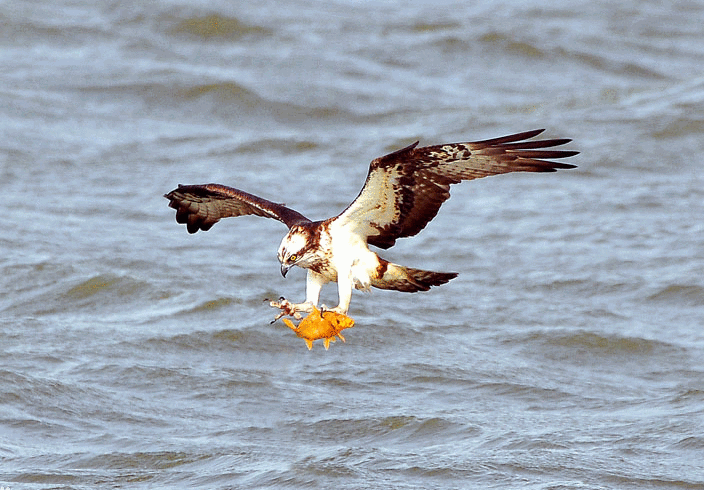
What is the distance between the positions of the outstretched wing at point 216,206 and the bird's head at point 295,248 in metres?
0.30

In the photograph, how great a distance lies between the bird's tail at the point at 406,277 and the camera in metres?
7.14

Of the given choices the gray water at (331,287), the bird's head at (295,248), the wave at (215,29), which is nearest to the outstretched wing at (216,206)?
the bird's head at (295,248)

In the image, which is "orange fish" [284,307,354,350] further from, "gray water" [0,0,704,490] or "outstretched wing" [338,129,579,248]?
"gray water" [0,0,704,490]

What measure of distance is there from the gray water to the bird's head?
4.69 feet

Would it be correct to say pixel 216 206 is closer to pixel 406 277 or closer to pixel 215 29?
pixel 406 277

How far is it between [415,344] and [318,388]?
116 centimetres

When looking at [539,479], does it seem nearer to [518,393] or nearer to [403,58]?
[518,393]

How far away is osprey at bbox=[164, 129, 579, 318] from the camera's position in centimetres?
659

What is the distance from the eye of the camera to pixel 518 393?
9.12m

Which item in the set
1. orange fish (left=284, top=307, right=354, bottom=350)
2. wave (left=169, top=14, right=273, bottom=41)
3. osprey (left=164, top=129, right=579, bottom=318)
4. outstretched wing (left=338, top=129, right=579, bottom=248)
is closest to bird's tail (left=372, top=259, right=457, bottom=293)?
osprey (left=164, top=129, right=579, bottom=318)

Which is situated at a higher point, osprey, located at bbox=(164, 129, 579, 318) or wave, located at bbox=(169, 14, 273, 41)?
wave, located at bbox=(169, 14, 273, 41)

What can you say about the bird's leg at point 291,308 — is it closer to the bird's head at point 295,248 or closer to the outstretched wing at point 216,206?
the bird's head at point 295,248

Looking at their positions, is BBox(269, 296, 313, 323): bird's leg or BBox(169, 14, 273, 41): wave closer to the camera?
BBox(269, 296, 313, 323): bird's leg

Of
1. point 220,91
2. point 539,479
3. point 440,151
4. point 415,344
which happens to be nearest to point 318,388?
point 415,344
